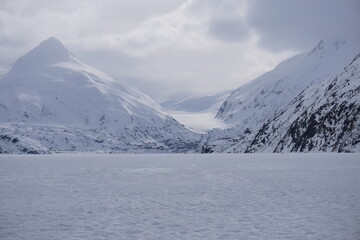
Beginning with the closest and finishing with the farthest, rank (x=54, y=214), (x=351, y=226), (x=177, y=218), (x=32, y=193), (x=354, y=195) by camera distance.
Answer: (x=351, y=226) → (x=177, y=218) → (x=54, y=214) → (x=354, y=195) → (x=32, y=193)

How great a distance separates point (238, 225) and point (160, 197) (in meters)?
21.2

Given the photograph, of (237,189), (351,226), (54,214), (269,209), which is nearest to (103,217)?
(54,214)

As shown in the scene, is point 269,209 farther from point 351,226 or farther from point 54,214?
point 54,214

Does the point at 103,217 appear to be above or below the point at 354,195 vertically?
below

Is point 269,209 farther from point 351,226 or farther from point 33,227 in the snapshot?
point 33,227

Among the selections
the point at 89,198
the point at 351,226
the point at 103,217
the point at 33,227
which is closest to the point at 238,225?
the point at 351,226

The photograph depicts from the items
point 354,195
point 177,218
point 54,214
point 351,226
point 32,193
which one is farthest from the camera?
point 32,193

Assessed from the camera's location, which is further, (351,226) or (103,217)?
(103,217)

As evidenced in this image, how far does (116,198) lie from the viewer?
184 feet

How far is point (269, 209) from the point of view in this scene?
4500 centimetres

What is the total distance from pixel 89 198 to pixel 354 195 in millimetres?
32163

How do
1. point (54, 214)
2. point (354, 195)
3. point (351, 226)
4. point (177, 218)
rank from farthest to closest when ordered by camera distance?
point (354, 195), point (54, 214), point (177, 218), point (351, 226)

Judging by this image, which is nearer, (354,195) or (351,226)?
(351,226)

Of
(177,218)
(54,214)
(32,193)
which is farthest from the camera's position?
(32,193)
